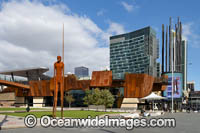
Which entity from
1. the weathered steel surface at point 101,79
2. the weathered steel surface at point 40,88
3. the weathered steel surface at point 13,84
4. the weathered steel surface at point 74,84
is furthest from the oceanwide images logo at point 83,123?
the weathered steel surface at point 13,84

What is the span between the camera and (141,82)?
49281 millimetres

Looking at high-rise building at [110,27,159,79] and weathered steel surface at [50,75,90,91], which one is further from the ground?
high-rise building at [110,27,159,79]

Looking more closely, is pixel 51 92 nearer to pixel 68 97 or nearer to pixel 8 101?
pixel 68 97

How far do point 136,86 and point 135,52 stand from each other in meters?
132

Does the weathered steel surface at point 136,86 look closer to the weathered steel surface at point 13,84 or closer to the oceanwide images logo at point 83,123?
the weathered steel surface at point 13,84

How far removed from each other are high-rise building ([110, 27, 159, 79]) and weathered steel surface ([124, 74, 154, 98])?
392 ft

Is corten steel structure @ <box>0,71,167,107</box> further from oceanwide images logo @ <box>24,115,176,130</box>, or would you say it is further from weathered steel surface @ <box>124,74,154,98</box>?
oceanwide images logo @ <box>24,115,176,130</box>

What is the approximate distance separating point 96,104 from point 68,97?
52.3 feet

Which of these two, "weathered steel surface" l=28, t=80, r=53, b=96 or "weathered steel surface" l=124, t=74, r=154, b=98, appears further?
"weathered steel surface" l=28, t=80, r=53, b=96

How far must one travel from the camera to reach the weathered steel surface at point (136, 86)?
49256 mm

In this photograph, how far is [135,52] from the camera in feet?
588

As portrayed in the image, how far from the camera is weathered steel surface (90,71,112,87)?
5093 cm

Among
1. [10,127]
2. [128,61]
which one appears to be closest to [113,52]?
[128,61]

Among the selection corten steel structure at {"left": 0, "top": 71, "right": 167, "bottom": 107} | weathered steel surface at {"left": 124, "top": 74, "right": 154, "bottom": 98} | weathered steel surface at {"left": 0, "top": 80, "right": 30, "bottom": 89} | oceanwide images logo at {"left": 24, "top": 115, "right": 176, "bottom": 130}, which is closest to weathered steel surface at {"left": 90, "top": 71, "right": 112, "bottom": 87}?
corten steel structure at {"left": 0, "top": 71, "right": 167, "bottom": 107}
